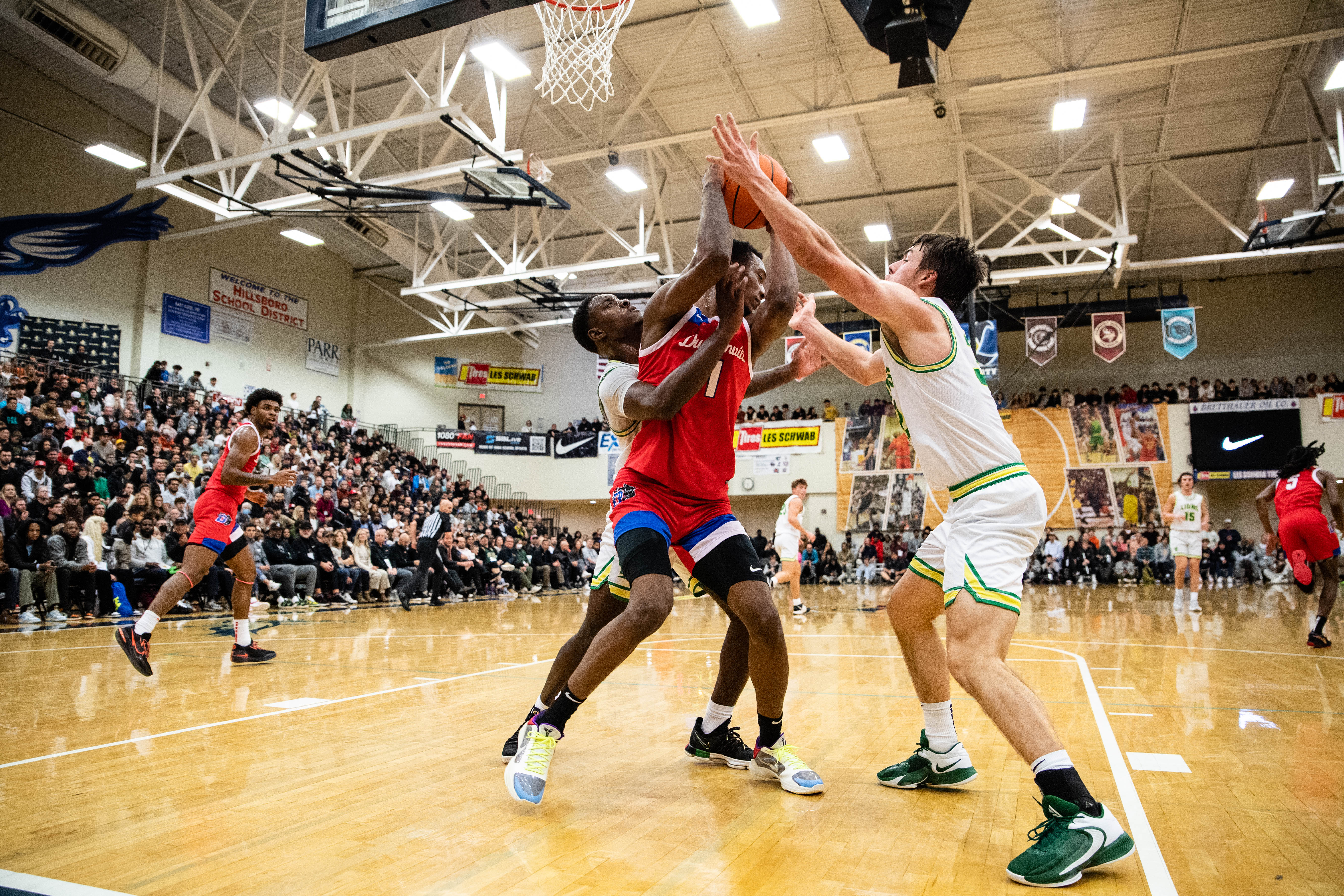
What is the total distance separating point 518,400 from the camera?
31.1m

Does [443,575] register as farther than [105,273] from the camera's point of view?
No

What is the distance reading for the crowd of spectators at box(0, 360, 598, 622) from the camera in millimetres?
10047

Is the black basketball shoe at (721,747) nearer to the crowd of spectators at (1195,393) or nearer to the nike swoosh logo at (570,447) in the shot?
the crowd of spectators at (1195,393)

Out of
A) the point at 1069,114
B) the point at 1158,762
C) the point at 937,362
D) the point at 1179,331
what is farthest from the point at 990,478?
the point at 1179,331

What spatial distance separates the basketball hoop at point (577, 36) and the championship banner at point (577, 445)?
14.9 m

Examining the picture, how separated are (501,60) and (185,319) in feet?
44.5

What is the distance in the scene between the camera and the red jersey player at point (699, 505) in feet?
9.24

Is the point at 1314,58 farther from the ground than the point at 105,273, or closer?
farther from the ground

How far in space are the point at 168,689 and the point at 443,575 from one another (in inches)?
409

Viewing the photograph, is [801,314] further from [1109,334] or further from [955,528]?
[1109,334]

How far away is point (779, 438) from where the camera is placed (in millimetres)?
27016

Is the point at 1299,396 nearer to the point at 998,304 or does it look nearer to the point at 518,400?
the point at 998,304

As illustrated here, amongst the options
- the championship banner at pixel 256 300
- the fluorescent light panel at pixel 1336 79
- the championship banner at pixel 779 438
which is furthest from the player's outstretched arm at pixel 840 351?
the championship banner at pixel 779 438

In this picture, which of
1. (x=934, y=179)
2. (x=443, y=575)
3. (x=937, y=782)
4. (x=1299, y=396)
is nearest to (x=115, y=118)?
(x=443, y=575)
